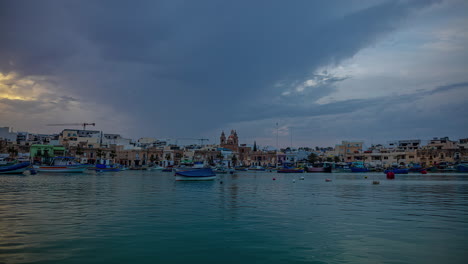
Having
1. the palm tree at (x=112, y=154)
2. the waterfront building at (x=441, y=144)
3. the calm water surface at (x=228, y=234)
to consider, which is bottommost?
the calm water surface at (x=228, y=234)

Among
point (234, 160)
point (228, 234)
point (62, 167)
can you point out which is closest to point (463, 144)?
point (234, 160)

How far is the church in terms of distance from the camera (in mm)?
191750

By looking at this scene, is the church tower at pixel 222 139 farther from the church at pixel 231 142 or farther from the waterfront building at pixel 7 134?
the waterfront building at pixel 7 134

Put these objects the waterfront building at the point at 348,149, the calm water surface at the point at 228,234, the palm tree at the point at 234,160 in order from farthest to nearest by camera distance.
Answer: the palm tree at the point at 234,160
the waterfront building at the point at 348,149
the calm water surface at the point at 228,234

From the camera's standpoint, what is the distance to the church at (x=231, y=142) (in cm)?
19175

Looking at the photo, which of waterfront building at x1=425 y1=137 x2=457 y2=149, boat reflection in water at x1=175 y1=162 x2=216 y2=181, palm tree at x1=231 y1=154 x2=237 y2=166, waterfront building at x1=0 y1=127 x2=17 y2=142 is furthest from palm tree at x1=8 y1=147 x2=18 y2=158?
waterfront building at x1=425 y1=137 x2=457 y2=149

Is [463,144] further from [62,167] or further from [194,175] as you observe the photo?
[62,167]

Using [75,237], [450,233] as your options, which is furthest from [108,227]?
[450,233]

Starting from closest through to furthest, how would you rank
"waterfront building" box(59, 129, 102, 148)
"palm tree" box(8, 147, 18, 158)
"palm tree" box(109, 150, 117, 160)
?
1. "palm tree" box(8, 147, 18, 158)
2. "waterfront building" box(59, 129, 102, 148)
3. "palm tree" box(109, 150, 117, 160)

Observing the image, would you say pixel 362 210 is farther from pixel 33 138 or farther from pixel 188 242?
pixel 33 138

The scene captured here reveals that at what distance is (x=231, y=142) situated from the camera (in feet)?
636

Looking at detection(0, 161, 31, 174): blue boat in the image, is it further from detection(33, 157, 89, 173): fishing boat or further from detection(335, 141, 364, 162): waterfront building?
detection(335, 141, 364, 162): waterfront building

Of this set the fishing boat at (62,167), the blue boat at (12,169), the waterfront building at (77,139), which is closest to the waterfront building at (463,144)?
the fishing boat at (62,167)

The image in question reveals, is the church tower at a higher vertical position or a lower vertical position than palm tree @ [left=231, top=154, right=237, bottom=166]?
higher
